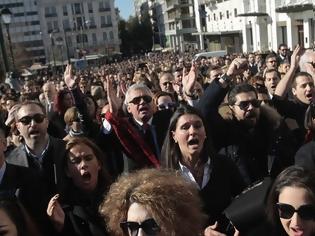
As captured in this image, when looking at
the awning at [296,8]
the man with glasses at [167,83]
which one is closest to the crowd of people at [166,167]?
the man with glasses at [167,83]

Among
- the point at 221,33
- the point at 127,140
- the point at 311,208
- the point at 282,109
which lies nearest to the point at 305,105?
the point at 282,109

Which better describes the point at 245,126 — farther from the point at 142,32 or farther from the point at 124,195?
the point at 142,32

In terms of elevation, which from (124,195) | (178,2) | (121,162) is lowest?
(121,162)

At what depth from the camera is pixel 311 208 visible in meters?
2.53

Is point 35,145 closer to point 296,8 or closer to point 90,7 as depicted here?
point 296,8

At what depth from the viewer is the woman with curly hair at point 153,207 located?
2.59 meters

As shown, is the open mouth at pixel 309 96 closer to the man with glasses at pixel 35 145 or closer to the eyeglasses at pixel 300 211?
the man with glasses at pixel 35 145

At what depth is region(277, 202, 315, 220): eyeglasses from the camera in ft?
8.29

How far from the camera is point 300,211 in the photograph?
254 cm

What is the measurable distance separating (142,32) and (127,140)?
94910 millimetres

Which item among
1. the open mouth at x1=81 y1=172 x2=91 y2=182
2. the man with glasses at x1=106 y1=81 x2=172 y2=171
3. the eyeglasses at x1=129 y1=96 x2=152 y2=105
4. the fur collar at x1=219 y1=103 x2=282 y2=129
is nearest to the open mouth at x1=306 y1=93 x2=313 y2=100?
the fur collar at x1=219 y1=103 x2=282 y2=129

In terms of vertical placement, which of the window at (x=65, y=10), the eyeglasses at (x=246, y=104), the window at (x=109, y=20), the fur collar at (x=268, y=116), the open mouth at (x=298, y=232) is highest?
the window at (x=65, y=10)

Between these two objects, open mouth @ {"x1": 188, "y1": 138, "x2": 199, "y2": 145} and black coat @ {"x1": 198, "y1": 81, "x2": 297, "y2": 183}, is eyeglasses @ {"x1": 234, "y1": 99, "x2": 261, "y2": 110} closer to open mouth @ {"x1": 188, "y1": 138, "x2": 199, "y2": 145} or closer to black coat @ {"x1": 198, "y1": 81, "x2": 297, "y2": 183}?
black coat @ {"x1": 198, "y1": 81, "x2": 297, "y2": 183}

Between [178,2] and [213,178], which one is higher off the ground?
[178,2]
